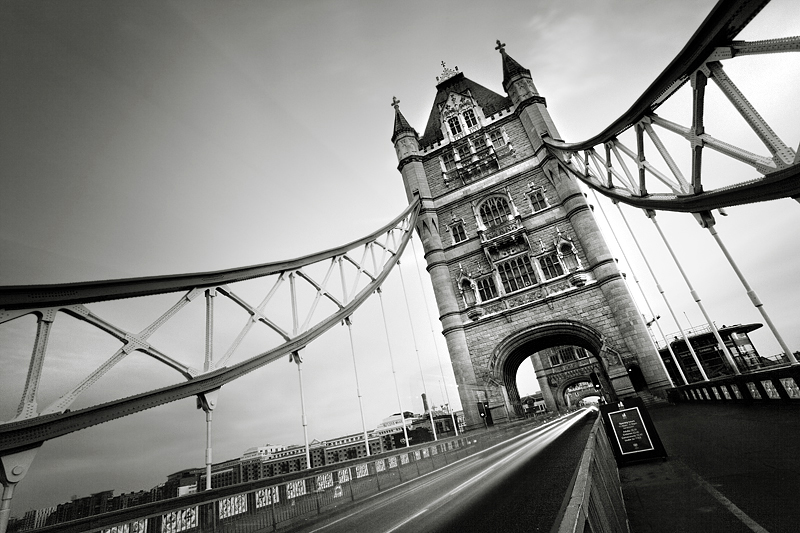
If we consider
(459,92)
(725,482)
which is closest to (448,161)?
(459,92)

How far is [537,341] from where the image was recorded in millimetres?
24188

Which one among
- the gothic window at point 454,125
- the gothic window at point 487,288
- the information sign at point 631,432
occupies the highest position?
the gothic window at point 454,125

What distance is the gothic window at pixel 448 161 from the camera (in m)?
30.4

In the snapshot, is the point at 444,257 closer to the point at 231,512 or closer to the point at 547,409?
the point at 231,512

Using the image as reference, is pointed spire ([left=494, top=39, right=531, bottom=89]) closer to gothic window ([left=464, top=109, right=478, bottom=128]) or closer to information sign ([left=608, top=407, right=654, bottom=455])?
gothic window ([left=464, top=109, right=478, bottom=128])

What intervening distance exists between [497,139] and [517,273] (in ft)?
39.5

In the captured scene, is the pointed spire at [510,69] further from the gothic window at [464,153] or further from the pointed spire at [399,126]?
the pointed spire at [399,126]

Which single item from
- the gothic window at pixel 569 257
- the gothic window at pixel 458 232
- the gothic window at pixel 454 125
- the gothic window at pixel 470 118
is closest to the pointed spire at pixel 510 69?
the gothic window at pixel 470 118

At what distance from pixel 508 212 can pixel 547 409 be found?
3972cm

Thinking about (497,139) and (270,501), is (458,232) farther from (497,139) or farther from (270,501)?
(270,501)

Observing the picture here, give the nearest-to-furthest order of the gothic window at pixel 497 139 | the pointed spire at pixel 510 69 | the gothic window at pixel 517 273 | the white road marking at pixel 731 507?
1. the white road marking at pixel 731 507
2. the gothic window at pixel 517 273
3. the pointed spire at pixel 510 69
4. the gothic window at pixel 497 139

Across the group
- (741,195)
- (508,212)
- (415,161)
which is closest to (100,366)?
(741,195)

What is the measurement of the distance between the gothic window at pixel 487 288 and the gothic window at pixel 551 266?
3.48m

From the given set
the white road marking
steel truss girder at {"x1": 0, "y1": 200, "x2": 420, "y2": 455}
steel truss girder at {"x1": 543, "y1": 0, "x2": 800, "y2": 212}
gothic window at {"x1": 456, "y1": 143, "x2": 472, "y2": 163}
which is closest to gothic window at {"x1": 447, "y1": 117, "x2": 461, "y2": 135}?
gothic window at {"x1": 456, "y1": 143, "x2": 472, "y2": 163}
